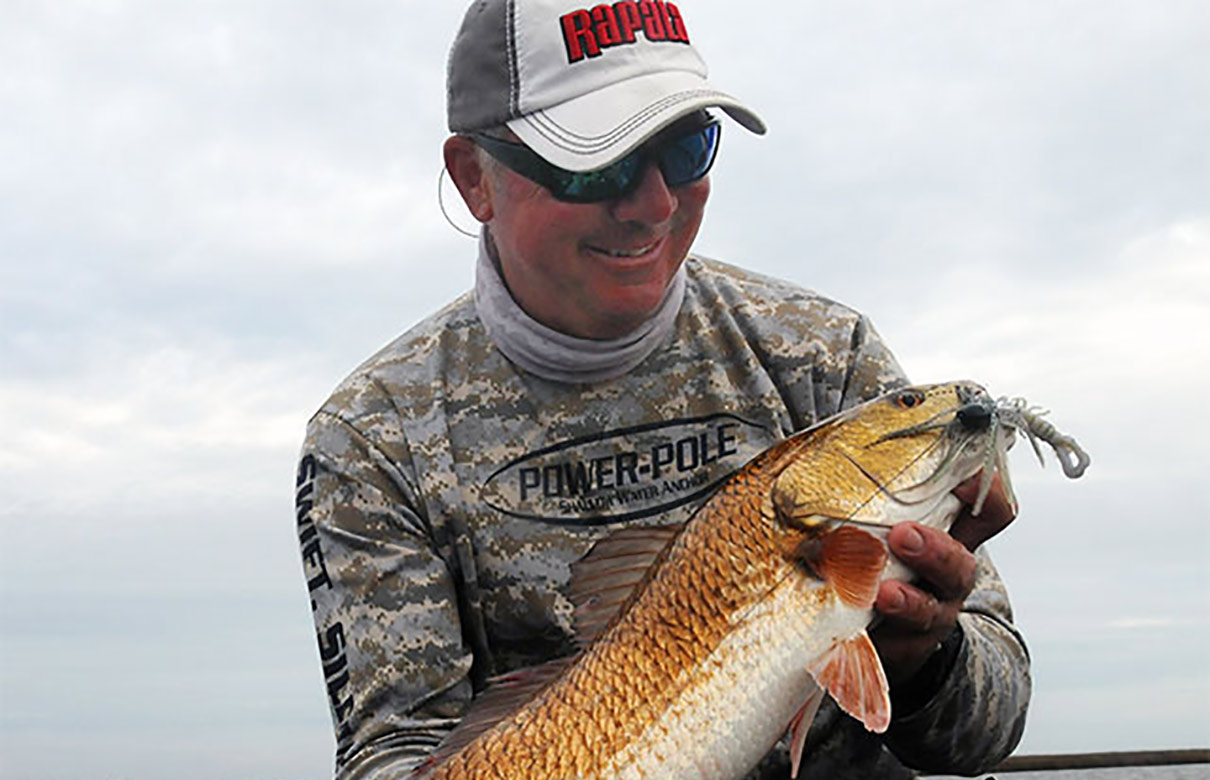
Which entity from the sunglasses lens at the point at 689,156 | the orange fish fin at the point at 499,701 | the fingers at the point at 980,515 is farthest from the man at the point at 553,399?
the orange fish fin at the point at 499,701

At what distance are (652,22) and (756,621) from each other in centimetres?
185

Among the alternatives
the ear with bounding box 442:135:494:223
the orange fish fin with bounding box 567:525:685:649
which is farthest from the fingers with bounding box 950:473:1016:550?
the ear with bounding box 442:135:494:223

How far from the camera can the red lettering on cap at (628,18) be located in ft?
13.2

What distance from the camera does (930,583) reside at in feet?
10.3

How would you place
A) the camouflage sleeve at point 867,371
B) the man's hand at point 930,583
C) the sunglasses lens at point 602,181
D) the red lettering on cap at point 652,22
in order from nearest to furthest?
the man's hand at point 930,583 < the sunglasses lens at point 602,181 < the red lettering on cap at point 652,22 < the camouflage sleeve at point 867,371

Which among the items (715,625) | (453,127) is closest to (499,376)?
(453,127)

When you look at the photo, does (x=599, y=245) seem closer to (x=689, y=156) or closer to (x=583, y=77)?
(x=689, y=156)

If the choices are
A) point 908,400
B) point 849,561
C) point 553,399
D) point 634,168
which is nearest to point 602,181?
point 634,168

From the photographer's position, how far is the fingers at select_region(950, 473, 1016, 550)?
3.23 meters

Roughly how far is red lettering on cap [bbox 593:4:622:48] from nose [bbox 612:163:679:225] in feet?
1.24

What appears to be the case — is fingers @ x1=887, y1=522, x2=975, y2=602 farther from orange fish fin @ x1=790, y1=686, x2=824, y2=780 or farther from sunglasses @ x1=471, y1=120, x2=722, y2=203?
sunglasses @ x1=471, y1=120, x2=722, y2=203

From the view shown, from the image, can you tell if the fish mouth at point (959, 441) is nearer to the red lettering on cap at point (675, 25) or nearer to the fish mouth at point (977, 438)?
the fish mouth at point (977, 438)

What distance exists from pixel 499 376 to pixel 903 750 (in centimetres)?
157

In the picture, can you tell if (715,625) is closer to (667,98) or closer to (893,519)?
(893,519)
